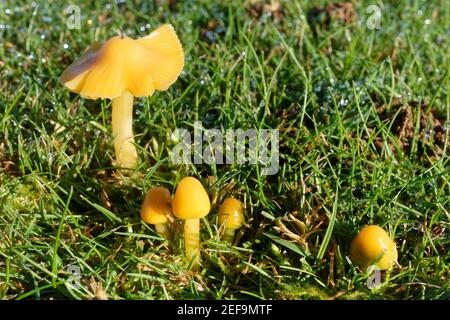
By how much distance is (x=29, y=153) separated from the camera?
8.24 ft

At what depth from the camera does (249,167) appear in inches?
98.3

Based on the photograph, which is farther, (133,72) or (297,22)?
(297,22)

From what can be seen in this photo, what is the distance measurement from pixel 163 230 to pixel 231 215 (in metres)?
0.25

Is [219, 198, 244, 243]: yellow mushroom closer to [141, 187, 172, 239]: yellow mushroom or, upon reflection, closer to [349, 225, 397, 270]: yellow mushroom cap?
[141, 187, 172, 239]: yellow mushroom

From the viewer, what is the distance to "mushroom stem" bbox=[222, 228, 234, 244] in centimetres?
228

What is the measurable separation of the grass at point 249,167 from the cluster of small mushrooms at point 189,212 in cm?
5

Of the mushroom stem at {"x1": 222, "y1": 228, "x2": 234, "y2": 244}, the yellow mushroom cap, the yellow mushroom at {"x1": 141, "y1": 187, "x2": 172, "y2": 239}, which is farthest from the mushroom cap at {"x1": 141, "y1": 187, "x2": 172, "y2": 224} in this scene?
the yellow mushroom cap

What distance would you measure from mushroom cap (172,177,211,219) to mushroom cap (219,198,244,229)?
0.20 metres

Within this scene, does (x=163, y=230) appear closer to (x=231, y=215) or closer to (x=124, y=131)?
(x=231, y=215)

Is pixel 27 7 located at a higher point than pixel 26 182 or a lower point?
higher
